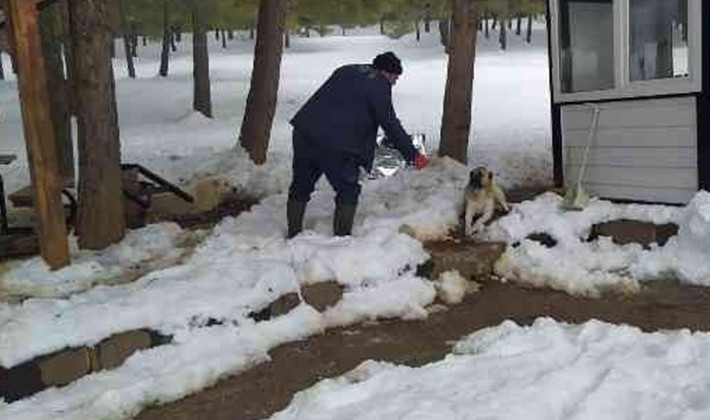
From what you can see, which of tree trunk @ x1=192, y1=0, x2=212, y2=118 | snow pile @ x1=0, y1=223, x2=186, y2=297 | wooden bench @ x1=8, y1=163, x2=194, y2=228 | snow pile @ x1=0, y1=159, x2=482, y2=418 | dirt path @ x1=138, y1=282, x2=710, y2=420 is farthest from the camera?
tree trunk @ x1=192, y1=0, x2=212, y2=118

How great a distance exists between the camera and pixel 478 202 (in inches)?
296

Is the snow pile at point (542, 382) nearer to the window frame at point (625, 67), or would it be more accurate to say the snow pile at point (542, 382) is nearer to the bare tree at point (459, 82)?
the window frame at point (625, 67)

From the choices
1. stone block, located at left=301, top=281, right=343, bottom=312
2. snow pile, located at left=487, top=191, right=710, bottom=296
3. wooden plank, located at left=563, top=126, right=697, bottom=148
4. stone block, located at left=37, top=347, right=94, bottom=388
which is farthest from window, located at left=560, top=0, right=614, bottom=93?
stone block, located at left=37, top=347, right=94, bottom=388

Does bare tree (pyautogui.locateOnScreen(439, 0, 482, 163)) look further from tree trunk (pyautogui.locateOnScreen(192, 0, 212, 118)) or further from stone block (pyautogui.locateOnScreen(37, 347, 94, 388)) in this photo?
tree trunk (pyautogui.locateOnScreen(192, 0, 212, 118))

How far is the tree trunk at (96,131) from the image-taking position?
6715mm

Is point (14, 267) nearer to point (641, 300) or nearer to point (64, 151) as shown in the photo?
point (641, 300)

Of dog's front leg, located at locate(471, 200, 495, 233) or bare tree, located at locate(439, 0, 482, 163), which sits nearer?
dog's front leg, located at locate(471, 200, 495, 233)

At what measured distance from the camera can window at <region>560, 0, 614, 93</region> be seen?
8.07 m

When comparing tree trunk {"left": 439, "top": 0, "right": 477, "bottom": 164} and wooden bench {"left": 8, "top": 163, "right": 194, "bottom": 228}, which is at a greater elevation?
tree trunk {"left": 439, "top": 0, "right": 477, "bottom": 164}

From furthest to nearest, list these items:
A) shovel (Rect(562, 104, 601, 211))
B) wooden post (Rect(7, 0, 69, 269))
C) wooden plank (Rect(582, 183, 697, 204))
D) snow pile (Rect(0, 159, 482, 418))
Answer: shovel (Rect(562, 104, 601, 211)) < wooden plank (Rect(582, 183, 697, 204)) < wooden post (Rect(7, 0, 69, 269)) < snow pile (Rect(0, 159, 482, 418))

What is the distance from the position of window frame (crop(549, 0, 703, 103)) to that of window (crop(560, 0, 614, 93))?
0.24 ft

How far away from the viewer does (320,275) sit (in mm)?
6109

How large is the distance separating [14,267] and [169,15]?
26.0 metres

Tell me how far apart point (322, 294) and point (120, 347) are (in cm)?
156
